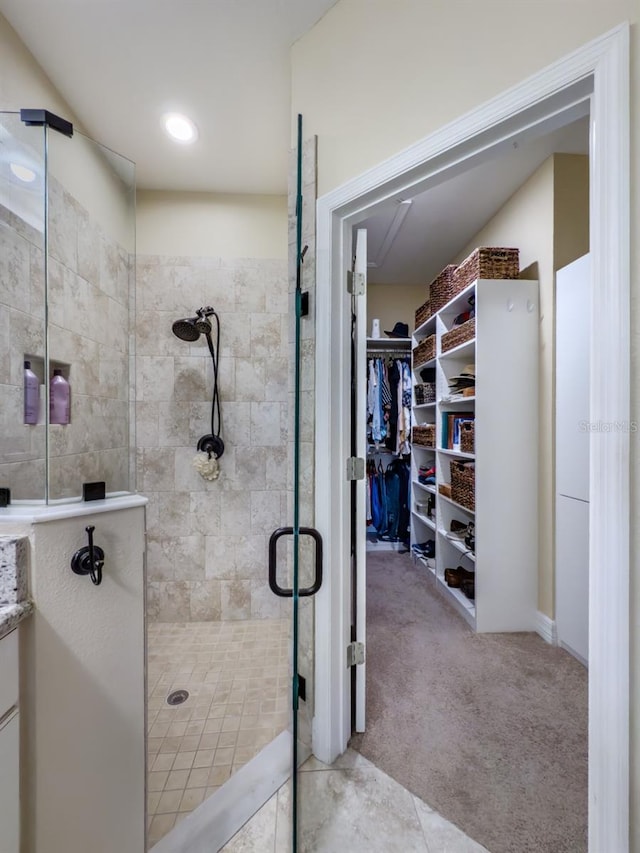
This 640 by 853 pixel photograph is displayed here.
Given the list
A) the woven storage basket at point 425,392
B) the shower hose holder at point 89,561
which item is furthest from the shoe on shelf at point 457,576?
the shower hose holder at point 89,561

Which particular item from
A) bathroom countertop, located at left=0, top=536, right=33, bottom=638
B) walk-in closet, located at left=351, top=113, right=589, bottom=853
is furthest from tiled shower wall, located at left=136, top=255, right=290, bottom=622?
bathroom countertop, located at left=0, top=536, right=33, bottom=638

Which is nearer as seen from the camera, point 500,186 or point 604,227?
point 604,227

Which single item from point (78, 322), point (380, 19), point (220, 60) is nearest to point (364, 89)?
point (380, 19)

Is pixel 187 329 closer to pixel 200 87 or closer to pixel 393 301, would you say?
pixel 200 87

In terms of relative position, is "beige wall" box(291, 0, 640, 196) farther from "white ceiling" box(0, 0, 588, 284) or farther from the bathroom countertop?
the bathroom countertop

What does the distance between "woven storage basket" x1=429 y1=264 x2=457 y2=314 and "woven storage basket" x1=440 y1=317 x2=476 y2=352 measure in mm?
278

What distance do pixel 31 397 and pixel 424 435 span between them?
266 centimetres

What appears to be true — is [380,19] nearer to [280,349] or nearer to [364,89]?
[364,89]

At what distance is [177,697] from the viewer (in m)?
1.50

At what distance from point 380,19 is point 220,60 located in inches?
27.6

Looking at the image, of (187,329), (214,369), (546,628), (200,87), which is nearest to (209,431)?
(214,369)

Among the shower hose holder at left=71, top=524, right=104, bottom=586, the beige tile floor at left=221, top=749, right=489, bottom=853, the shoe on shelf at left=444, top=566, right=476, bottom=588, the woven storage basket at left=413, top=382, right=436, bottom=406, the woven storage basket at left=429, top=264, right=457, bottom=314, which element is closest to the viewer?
the shower hose holder at left=71, top=524, right=104, bottom=586

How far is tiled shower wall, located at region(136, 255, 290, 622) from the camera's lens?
2.04 m

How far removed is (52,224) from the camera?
94cm
